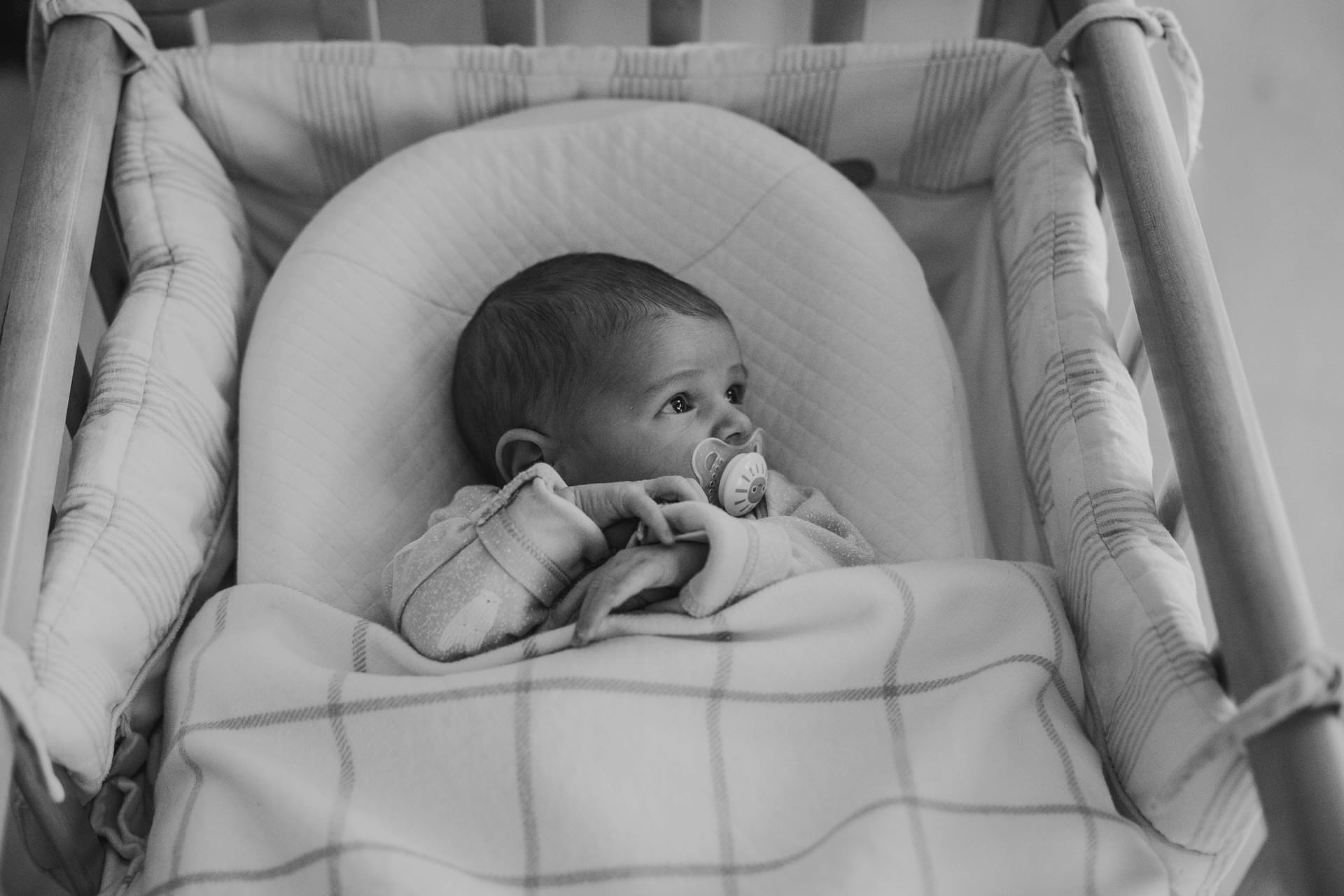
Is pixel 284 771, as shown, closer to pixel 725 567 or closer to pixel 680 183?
pixel 725 567

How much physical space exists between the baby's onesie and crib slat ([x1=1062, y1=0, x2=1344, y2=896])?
31 cm

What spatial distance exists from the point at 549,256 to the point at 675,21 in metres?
0.33

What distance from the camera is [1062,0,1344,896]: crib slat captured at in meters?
0.71

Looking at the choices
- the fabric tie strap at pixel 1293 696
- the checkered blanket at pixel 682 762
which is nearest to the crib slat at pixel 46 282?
the checkered blanket at pixel 682 762

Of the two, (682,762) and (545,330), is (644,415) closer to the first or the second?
(545,330)

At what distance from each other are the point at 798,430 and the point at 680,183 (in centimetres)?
30

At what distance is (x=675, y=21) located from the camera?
1.48 meters

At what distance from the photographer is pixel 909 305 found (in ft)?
4.11

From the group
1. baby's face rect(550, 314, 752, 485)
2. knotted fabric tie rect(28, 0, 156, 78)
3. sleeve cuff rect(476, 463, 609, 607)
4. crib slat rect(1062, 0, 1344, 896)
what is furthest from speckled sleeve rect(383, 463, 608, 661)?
knotted fabric tie rect(28, 0, 156, 78)

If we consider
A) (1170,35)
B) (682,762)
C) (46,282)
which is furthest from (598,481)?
(1170,35)

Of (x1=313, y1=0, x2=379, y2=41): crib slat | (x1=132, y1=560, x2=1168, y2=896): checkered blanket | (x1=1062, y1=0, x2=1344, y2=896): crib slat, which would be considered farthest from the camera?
(x1=313, y1=0, x2=379, y2=41): crib slat

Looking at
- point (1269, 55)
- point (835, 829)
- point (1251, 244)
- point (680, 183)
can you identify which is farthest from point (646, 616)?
point (1269, 55)

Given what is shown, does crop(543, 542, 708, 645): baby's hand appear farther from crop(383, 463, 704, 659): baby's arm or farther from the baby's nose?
the baby's nose

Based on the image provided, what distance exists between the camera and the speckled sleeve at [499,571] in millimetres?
990
